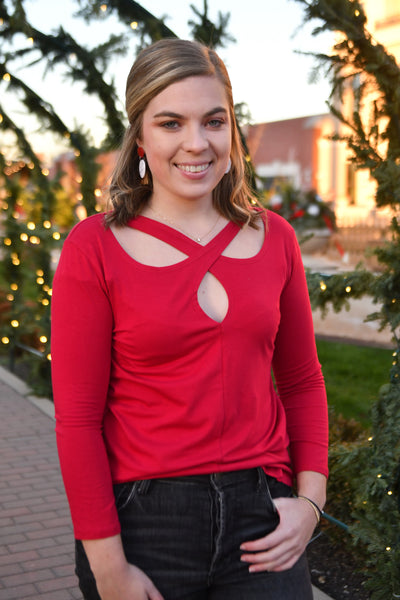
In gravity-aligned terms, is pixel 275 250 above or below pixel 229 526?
above

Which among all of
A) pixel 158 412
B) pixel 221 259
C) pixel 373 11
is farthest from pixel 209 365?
pixel 373 11

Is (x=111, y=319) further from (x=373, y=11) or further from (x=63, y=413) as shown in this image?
(x=373, y=11)

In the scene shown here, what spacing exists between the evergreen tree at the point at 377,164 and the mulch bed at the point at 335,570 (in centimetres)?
33

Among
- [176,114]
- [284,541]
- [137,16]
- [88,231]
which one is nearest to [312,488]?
[284,541]

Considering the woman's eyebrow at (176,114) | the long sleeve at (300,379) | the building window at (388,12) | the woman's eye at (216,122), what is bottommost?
the long sleeve at (300,379)

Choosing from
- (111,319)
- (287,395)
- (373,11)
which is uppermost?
(373,11)

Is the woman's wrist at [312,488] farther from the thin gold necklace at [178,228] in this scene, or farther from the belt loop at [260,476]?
the thin gold necklace at [178,228]

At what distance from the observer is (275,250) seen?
5.99 ft

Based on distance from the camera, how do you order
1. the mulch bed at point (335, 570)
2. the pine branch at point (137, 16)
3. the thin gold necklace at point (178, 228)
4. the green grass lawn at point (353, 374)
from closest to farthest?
the thin gold necklace at point (178, 228)
the mulch bed at point (335, 570)
the pine branch at point (137, 16)
the green grass lawn at point (353, 374)

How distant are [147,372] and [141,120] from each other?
59 cm

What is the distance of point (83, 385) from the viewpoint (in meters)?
1.59

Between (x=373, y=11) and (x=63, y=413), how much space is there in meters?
21.2

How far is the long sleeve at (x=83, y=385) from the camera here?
1.56m

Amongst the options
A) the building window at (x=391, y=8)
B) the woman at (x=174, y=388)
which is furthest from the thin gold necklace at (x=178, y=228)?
the building window at (x=391, y=8)
